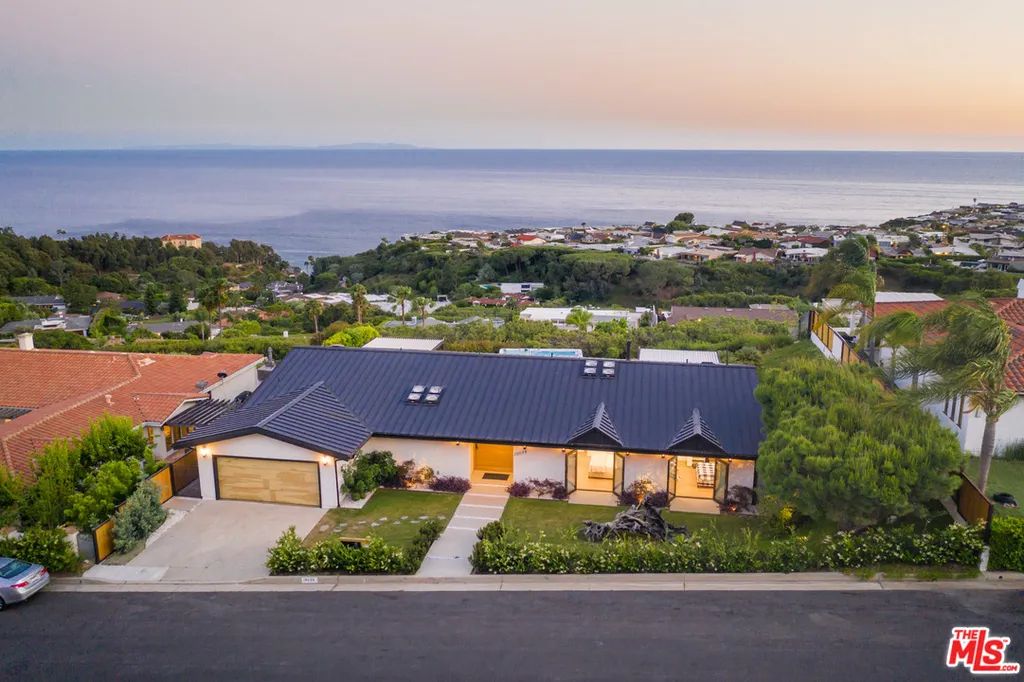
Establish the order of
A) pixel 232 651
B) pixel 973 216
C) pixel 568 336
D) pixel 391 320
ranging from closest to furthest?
pixel 232 651, pixel 568 336, pixel 391 320, pixel 973 216

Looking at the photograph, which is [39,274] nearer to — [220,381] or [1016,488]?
[220,381]

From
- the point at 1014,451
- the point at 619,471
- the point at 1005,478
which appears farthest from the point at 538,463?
the point at 1014,451

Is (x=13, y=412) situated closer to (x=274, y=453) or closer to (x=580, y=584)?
(x=274, y=453)

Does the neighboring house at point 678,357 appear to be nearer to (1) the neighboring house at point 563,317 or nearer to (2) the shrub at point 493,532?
(2) the shrub at point 493,532

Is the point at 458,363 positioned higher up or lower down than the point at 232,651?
higher up

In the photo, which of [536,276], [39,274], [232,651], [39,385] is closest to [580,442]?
[232,651]

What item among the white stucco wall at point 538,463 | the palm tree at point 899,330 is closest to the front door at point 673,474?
the white stucco wall at point 538,463
